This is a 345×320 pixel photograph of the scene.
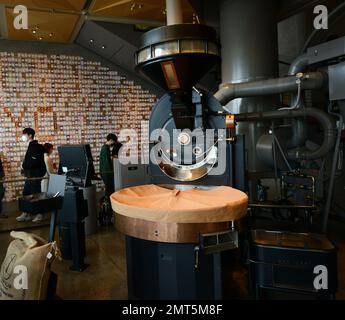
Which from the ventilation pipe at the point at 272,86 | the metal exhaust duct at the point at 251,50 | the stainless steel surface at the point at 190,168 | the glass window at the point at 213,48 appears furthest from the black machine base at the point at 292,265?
the metal exhaust duct at the point at 251,50

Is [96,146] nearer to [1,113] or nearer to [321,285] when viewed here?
[1,113]

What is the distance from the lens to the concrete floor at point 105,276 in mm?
2506

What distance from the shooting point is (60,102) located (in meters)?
6.14

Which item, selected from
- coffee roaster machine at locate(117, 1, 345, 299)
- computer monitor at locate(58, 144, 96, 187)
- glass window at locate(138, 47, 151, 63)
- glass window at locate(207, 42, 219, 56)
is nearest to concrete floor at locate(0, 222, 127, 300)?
coffee roaster machine at locate(117, 1, 345, 299)

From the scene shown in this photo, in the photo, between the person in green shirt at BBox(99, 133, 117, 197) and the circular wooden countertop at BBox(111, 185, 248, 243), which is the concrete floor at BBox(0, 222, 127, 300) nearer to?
the circular wooden countertop at BBox(111, 185, 248, 243)

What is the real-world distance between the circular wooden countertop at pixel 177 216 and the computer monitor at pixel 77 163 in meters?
1.30

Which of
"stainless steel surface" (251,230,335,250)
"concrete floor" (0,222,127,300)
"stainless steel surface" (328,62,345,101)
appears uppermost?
"stainless steel surface" (328,62,345,101)

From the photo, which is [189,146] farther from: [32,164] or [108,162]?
[32,164]

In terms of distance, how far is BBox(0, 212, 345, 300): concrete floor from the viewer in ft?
8.22

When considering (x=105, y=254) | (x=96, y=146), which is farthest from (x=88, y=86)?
(x=105, y=254)

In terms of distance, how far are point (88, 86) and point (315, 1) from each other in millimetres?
4287

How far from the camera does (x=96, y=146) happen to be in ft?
21.3

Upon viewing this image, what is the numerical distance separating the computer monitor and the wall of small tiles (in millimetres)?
3071

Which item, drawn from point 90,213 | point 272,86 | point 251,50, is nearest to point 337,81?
point 272,86
